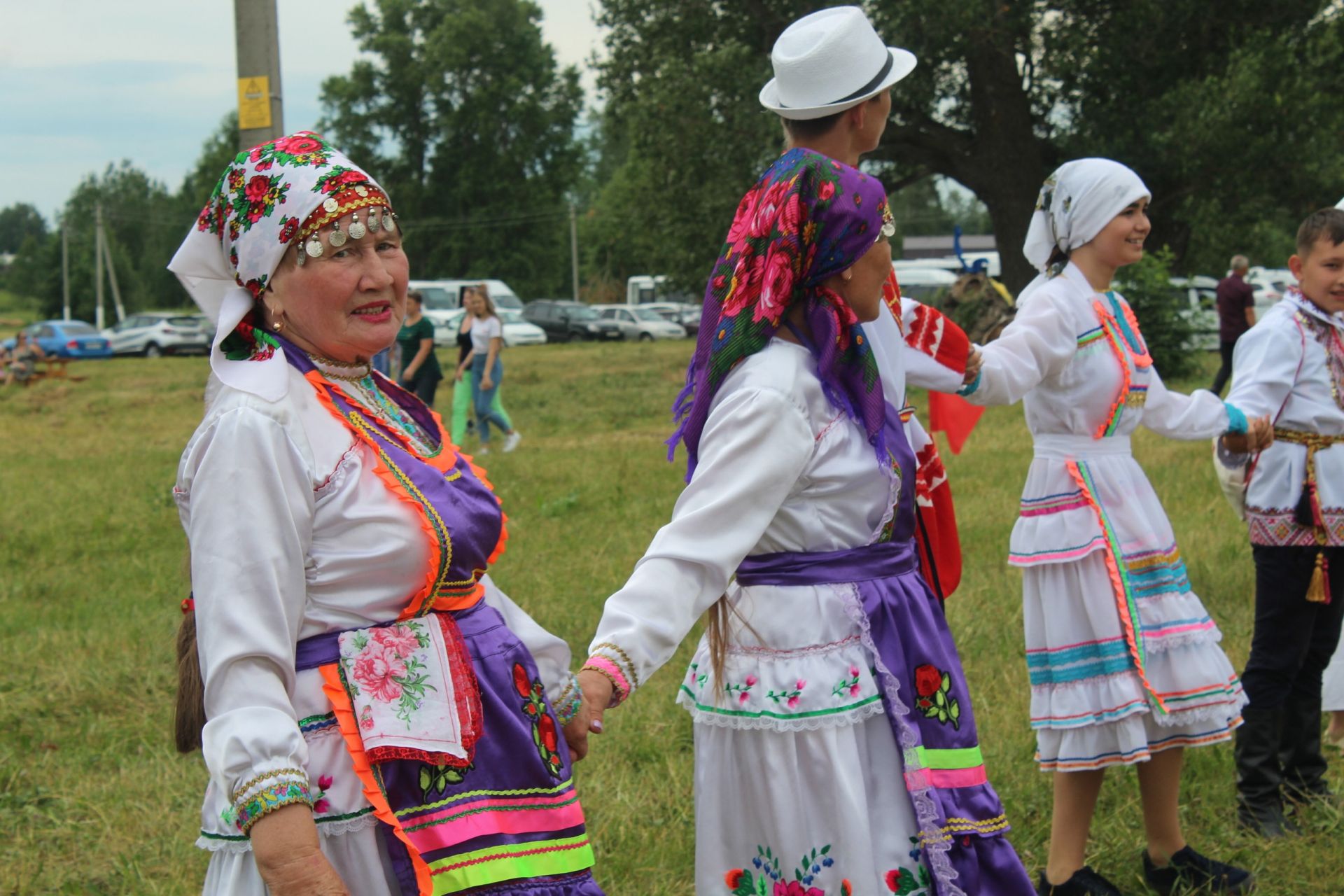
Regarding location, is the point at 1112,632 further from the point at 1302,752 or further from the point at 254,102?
the point at 254,102

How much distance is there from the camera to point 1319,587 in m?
4.29

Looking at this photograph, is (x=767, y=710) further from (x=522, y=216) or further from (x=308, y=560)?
(x=522, y=216)

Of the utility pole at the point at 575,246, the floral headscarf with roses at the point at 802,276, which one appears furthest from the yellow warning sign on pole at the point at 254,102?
the utility pole at the point at 575,246

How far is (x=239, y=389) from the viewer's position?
84.3 inches

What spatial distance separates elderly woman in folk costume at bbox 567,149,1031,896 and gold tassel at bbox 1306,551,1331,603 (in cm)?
219

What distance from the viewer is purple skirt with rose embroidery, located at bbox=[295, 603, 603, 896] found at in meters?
2.17

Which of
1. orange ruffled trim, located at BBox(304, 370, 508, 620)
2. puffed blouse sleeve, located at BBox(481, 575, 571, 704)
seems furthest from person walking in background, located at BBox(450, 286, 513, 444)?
orange ruffled trim, located at BBox(304, 370, 508, 620)

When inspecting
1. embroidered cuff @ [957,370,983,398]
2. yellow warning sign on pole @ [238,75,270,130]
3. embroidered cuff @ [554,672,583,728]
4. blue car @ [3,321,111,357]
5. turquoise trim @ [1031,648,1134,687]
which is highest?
yellow warning sign on pole @ [238,75,270,130]

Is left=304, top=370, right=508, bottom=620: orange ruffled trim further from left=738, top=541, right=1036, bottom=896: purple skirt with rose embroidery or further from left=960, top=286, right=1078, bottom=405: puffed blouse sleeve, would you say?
left=960, top=286, right=1078, bottom=405: puffed blouse sleeve

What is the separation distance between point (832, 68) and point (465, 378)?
1077 centimetres

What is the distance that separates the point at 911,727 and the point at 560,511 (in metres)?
7.39

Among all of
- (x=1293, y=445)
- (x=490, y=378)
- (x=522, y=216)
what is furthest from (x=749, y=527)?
(x=522, y=216)

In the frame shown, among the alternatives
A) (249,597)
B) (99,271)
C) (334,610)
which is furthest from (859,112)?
(99,271)

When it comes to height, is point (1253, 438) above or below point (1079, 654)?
above
